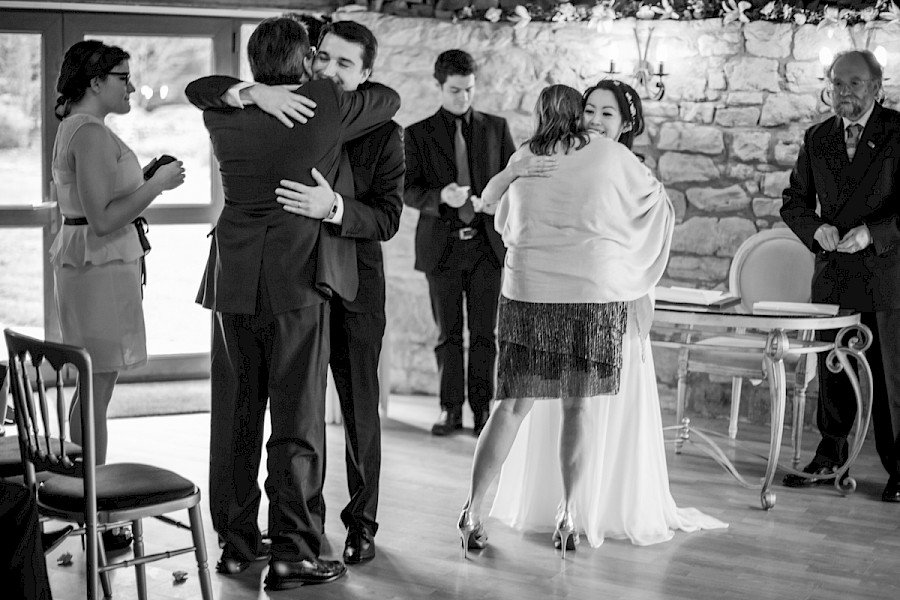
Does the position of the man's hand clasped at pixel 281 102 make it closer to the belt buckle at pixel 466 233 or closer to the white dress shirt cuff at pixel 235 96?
the white dress shirt cuff at pixel 235 96

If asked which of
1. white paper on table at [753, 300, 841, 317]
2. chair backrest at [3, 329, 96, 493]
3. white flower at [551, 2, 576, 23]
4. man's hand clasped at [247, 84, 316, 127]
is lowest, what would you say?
chair backrest at [3, 329, 96, 493]

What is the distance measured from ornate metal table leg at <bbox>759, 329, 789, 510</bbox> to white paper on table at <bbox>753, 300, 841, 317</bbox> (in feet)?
0.30

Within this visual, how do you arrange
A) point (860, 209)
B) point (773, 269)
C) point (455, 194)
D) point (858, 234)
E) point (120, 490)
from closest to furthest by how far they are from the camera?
point (120, 490) → point (858, 234) → point (860, 209) → point (455, 194) → point (773, 269)

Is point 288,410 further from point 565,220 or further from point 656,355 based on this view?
point 656,355

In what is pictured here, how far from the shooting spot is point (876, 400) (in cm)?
469

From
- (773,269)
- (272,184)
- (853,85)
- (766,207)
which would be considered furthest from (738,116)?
(272,184)

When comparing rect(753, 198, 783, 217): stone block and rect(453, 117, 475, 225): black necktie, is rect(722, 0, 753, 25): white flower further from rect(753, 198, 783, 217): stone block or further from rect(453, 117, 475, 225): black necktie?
rect(453, 117, 475, 225): black necktie

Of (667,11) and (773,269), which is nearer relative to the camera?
(773,269)

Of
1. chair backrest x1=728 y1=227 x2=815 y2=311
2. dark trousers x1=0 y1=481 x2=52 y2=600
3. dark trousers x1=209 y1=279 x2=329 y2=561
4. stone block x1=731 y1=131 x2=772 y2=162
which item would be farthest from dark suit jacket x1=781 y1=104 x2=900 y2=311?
dark trousers x1=0 y1=481 x2=52 y2=600

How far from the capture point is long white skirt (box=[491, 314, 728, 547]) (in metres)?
Result: 3.93

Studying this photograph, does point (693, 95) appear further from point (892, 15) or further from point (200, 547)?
point (200, 547)

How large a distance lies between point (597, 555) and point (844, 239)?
5.60 ft

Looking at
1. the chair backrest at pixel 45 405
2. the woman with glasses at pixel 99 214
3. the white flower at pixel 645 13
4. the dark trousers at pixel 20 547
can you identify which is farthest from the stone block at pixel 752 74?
the dark trousers at pixel 20 547

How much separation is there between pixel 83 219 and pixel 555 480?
1872mm
